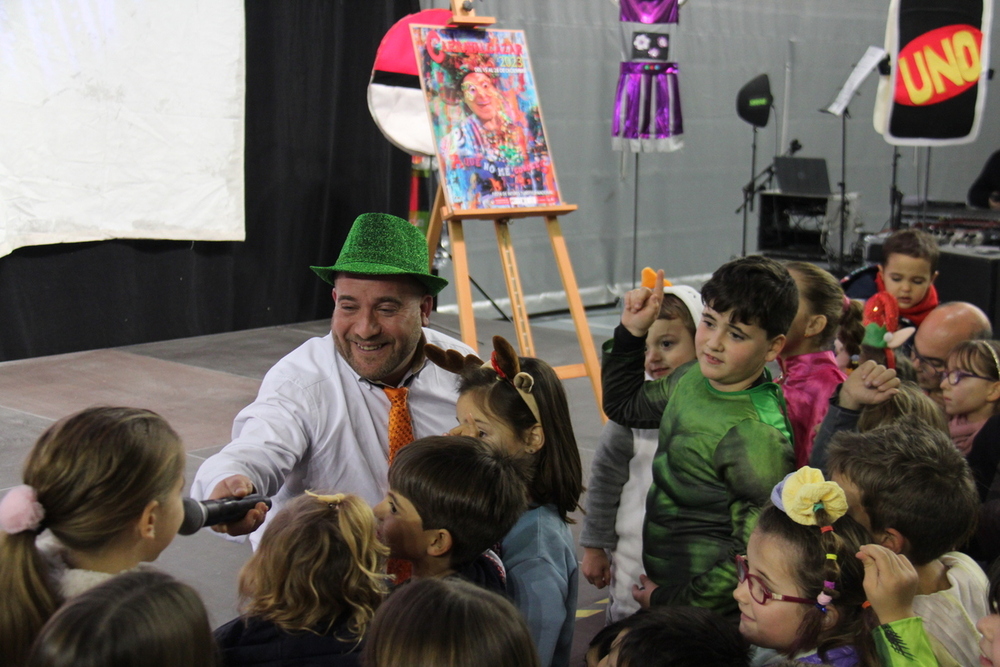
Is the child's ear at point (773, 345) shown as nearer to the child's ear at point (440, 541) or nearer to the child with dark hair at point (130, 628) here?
the child's ear at point (440, 541)

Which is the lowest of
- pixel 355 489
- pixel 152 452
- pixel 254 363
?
pixel 254 363

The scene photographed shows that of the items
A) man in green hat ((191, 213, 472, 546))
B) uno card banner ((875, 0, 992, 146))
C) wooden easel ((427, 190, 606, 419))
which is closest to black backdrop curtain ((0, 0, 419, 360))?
wooden easel ((427, 190, 606, 419))

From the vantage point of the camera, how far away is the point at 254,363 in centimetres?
567

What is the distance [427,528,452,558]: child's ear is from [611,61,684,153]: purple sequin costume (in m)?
5.07

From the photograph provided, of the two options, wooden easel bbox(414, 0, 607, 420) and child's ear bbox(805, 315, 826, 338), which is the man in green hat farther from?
wooden easel bbox(414, 0, 607, 420)

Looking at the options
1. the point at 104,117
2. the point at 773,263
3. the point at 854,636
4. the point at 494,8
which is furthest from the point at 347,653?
the point at 494,8

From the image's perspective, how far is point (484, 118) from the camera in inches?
180

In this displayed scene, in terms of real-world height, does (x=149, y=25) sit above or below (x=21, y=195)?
above

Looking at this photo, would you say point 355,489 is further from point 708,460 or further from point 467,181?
point 467,181

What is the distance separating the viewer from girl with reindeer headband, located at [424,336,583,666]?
6.34ft

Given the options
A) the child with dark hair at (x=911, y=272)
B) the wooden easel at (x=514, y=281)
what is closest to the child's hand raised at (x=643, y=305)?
the child with dark hair at (x=911, y=272)

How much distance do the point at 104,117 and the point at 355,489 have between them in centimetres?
→ 413

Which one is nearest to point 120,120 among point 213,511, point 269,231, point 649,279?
point 269,231

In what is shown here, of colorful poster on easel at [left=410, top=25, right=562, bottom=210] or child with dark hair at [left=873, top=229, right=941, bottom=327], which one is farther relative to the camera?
colorful poster on easel at [left=410, top=25, right=562, bottom=210]
